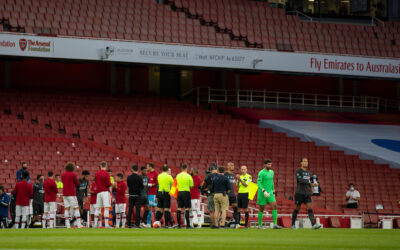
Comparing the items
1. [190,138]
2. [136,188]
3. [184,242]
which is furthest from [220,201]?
[190,138]

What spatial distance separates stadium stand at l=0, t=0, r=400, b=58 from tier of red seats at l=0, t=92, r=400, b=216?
3.20 meters

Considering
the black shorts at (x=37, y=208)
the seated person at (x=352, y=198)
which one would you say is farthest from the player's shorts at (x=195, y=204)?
the seated person at (x=352, y=198)

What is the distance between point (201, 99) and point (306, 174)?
21581mm

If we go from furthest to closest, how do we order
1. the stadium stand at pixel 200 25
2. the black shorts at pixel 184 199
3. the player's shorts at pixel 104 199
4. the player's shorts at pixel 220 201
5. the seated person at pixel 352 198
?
1. the stadium stand at pixel 200 25
2. the seated person at pixel 352 198
3. the black shorts at pixel 184 199
4. the player's shorts at pixel 220 201
5. the player's shorts at pixel 104 199

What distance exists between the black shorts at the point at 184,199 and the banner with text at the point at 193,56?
1500 cm

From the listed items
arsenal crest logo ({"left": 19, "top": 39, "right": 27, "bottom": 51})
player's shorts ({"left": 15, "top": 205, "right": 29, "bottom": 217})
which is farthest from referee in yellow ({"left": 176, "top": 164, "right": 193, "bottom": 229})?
arsenal crest logo ({"left": 19, "top": 39, "right": 27, "bottom": 51})

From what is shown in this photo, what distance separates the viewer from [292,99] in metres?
44.3

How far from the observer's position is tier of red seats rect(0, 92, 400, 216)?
3164 cm

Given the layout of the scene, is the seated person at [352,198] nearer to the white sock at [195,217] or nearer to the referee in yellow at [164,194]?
the white sock at [195,217]

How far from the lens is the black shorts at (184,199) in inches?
826

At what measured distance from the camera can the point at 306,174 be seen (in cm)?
2002

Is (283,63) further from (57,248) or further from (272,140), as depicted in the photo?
(57,248)

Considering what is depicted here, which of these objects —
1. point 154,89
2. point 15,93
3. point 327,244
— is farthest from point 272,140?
point 327,244

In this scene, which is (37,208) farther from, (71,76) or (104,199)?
(71,76)
